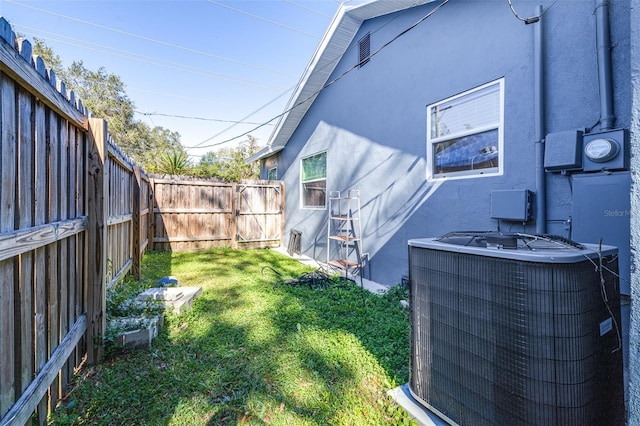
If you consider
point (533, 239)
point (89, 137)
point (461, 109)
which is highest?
point (461, 109)

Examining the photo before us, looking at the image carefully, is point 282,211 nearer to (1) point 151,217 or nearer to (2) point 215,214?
(2) point 215,214

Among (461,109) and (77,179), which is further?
(461,109)

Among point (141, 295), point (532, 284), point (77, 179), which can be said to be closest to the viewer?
point (532, 284)

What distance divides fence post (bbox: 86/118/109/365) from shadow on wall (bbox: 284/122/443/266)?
11.3 feet

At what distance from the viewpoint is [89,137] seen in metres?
2.22

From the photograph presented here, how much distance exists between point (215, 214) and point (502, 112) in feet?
22.8

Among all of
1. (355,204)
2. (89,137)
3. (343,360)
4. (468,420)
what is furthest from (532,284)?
(355,204)

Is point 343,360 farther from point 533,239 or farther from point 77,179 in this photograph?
point 77,179

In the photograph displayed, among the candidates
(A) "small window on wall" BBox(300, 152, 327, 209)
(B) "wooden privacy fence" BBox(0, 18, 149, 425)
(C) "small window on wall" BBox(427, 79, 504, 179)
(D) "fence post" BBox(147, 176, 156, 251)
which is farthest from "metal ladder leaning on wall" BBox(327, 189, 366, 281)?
(D) "fence post" BBox(147, 176, 156, 251)

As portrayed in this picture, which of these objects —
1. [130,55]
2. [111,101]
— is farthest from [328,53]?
[111,101]

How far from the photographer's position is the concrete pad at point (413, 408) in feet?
5.11

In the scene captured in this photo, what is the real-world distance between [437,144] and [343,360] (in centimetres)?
275

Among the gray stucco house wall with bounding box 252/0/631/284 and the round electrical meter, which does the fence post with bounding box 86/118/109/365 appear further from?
the round electrical meter

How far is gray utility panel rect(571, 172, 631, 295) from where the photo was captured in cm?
187
